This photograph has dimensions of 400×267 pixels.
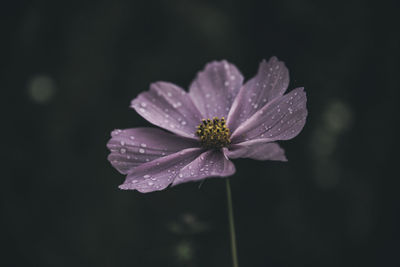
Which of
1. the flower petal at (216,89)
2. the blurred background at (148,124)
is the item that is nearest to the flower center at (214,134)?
the flower petal at (216,89)

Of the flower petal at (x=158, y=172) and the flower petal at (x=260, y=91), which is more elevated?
the flower petal at (x=260, y=91)

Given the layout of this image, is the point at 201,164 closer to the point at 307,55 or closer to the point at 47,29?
the point at 307,55

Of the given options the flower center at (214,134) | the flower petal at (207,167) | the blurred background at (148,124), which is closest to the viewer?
the flower petal at (207,167)

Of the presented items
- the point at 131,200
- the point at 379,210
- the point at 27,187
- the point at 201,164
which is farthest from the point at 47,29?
the point at 379,210

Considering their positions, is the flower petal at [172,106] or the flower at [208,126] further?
the flower petal at [172,106]

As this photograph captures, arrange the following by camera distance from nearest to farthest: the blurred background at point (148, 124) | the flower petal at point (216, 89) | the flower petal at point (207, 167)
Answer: the flower petal at point (207, 167)
the flower petal at point (216, 89)
the blurred background at point (148, 124)

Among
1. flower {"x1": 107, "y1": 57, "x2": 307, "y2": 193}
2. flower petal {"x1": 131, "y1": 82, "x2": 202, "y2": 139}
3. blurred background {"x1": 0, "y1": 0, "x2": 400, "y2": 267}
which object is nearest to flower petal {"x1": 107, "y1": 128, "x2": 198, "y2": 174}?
flower {"x1": 107, "y1": 57, "x2": 307, "y2": 193}

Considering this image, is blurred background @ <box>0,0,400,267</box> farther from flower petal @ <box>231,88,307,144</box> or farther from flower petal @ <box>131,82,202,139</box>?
flower petal @ <box>231,88,307,144</box>

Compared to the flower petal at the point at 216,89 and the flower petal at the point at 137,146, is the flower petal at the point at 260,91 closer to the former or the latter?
the flower petal at the point at 216,89

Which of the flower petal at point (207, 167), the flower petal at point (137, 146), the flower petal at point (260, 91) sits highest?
the flower petal at point (260, 91)
